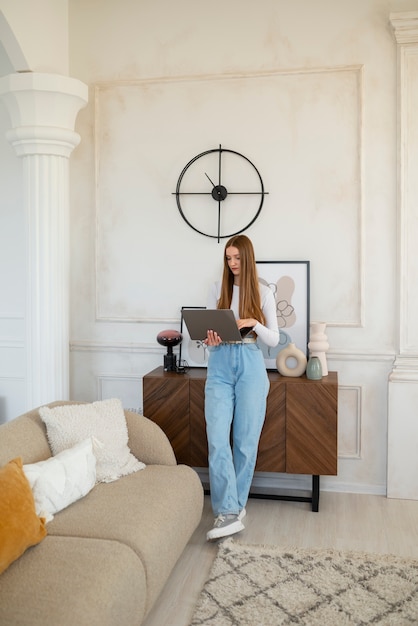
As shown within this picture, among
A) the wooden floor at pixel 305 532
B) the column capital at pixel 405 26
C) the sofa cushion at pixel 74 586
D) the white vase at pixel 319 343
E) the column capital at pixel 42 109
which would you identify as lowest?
the wooden floor at pixel 305 532

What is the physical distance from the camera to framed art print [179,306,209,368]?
455 cm

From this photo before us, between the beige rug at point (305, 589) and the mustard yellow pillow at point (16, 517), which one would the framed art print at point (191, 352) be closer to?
the beige rug at point (305, 589)

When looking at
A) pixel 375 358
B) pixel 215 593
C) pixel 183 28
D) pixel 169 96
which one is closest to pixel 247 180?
pixel 169 96

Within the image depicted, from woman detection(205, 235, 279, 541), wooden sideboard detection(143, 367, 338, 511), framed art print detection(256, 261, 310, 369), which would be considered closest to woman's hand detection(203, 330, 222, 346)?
woman detection(205, 235, 279, 541)

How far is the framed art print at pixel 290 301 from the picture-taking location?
4438 mm

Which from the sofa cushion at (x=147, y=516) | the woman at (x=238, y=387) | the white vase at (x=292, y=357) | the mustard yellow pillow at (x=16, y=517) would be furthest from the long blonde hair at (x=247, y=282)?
the mustard yellow pillow at (x=16, y=517)

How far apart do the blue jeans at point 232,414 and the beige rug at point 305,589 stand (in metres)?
0.32

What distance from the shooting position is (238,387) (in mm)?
3758

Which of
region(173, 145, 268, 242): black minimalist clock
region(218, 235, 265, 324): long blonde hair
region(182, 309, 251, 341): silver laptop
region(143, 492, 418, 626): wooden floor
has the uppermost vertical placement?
region(173, 145, 268, 242): black minimalist clock

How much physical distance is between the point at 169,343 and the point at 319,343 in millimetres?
943

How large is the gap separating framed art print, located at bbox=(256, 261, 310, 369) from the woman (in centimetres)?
63

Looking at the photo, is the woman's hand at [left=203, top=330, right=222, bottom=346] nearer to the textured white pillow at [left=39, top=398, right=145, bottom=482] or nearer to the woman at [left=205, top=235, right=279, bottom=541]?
the woman at [left=205, top=235, right=279, bottom=541]

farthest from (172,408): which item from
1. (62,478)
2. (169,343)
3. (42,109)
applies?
(42,109)

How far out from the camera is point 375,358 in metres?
4.42
